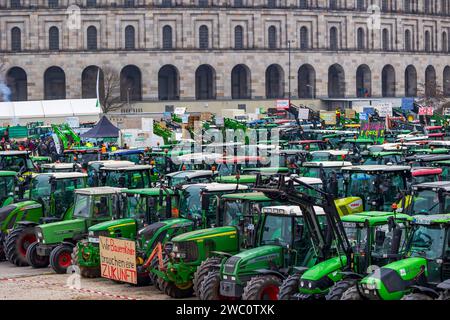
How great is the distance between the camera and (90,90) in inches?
4311

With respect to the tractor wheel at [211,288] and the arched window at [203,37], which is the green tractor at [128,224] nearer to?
the tractor wheel at [211,288]

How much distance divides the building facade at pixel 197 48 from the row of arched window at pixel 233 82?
0.39 feet

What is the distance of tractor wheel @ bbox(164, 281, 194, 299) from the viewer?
24.8 m

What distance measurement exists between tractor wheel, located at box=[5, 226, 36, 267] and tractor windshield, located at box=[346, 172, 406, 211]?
9.53 metres

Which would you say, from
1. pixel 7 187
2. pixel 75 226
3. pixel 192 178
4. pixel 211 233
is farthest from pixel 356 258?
pixel 7 187

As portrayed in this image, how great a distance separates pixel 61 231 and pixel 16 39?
80203 millimetres

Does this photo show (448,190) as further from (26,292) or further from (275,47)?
(275,47)

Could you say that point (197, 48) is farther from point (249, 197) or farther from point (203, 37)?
point (249, 197)

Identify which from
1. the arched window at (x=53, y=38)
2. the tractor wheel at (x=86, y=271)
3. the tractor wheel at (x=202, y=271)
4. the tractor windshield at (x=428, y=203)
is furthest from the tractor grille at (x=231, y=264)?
the arched window at (x=53, y=38)

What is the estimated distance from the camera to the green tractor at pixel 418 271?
19.0 m

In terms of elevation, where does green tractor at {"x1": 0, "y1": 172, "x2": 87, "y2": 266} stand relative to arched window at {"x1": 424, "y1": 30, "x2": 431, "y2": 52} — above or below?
below

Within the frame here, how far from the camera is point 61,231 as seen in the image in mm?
30047

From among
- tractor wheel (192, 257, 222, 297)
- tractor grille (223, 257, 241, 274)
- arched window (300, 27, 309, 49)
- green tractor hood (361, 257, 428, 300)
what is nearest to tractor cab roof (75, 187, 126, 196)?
tractor wheel (192, 257, 222, 297)

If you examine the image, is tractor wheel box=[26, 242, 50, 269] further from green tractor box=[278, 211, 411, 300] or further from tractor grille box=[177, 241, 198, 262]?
green tractor box=[278, 211, 411, 300]
